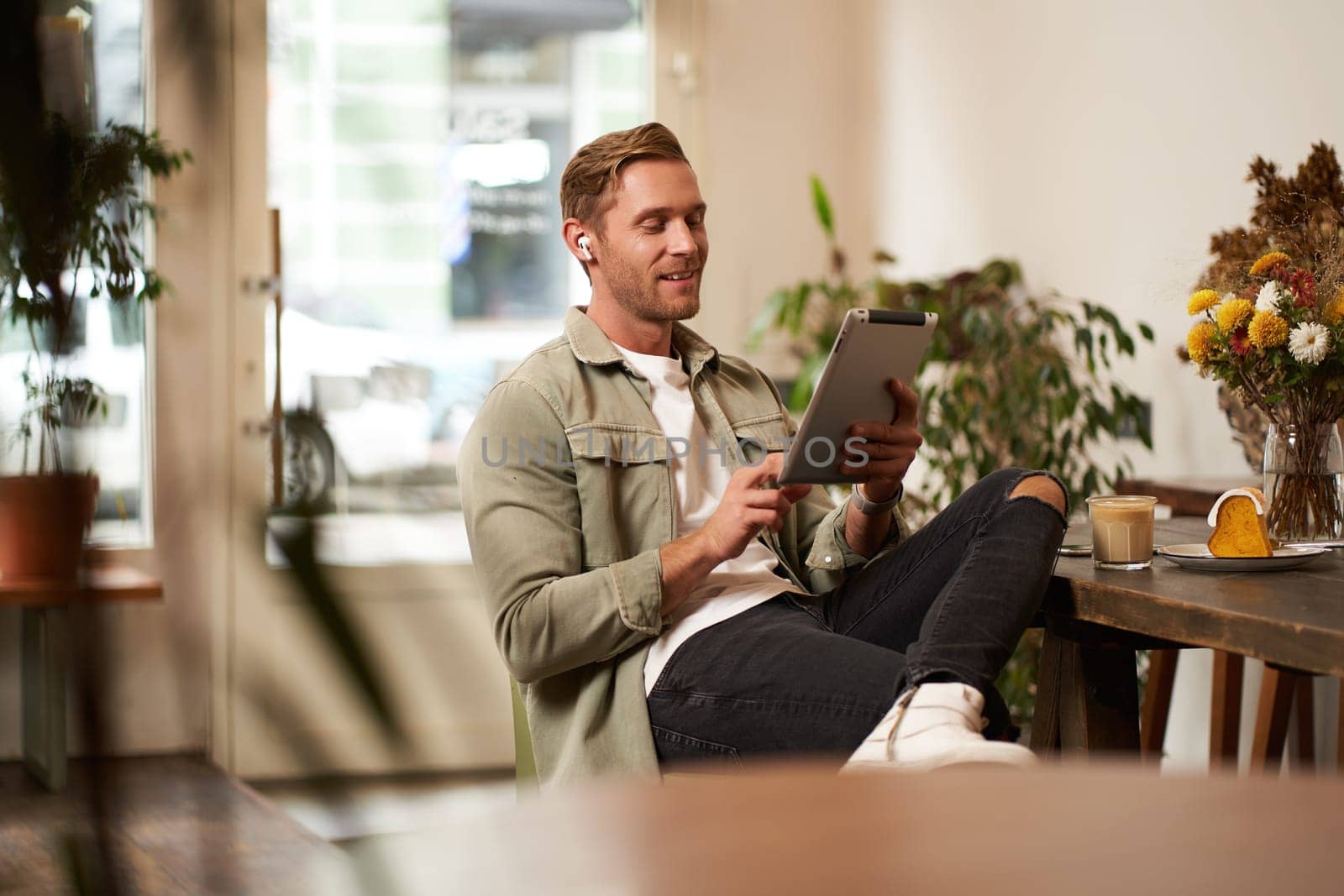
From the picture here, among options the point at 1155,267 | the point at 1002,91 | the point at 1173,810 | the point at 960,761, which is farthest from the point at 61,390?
the point at 1002,91

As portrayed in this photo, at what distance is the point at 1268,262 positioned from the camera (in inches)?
67.4

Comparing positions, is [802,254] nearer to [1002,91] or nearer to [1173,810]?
[1002,91]

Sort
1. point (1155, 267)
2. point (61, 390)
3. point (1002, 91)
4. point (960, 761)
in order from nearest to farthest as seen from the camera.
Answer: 1. point (61, 390)
2. point (960, 761)
3. point (1155, 267)
4. point (1002, 91)

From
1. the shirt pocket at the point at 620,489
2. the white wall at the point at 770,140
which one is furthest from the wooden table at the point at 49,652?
the white wall at the point at 770,140

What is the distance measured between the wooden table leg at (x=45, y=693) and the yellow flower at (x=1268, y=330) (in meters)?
1.65

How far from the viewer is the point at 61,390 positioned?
19cm

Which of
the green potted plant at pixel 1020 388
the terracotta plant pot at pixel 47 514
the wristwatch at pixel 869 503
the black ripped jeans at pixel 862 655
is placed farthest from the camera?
the green potted plant at pixel 1020 388

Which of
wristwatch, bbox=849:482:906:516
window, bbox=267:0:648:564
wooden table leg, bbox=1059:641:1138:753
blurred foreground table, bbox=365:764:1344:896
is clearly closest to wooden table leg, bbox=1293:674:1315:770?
wooden table leg, bbox=1059:641:1138:753

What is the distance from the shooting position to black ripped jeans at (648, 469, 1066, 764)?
1.47m

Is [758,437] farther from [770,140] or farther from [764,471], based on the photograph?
[770,140]

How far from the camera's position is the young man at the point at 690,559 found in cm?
150

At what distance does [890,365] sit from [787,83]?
2780mm

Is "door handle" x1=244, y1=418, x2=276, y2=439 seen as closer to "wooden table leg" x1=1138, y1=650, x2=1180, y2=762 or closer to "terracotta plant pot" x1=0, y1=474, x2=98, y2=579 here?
"terracotta plant pot" x1=0, y1=474, x2=98, y2=579

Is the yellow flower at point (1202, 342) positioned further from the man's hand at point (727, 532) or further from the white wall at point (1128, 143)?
the man's hand at point (727, 532)
